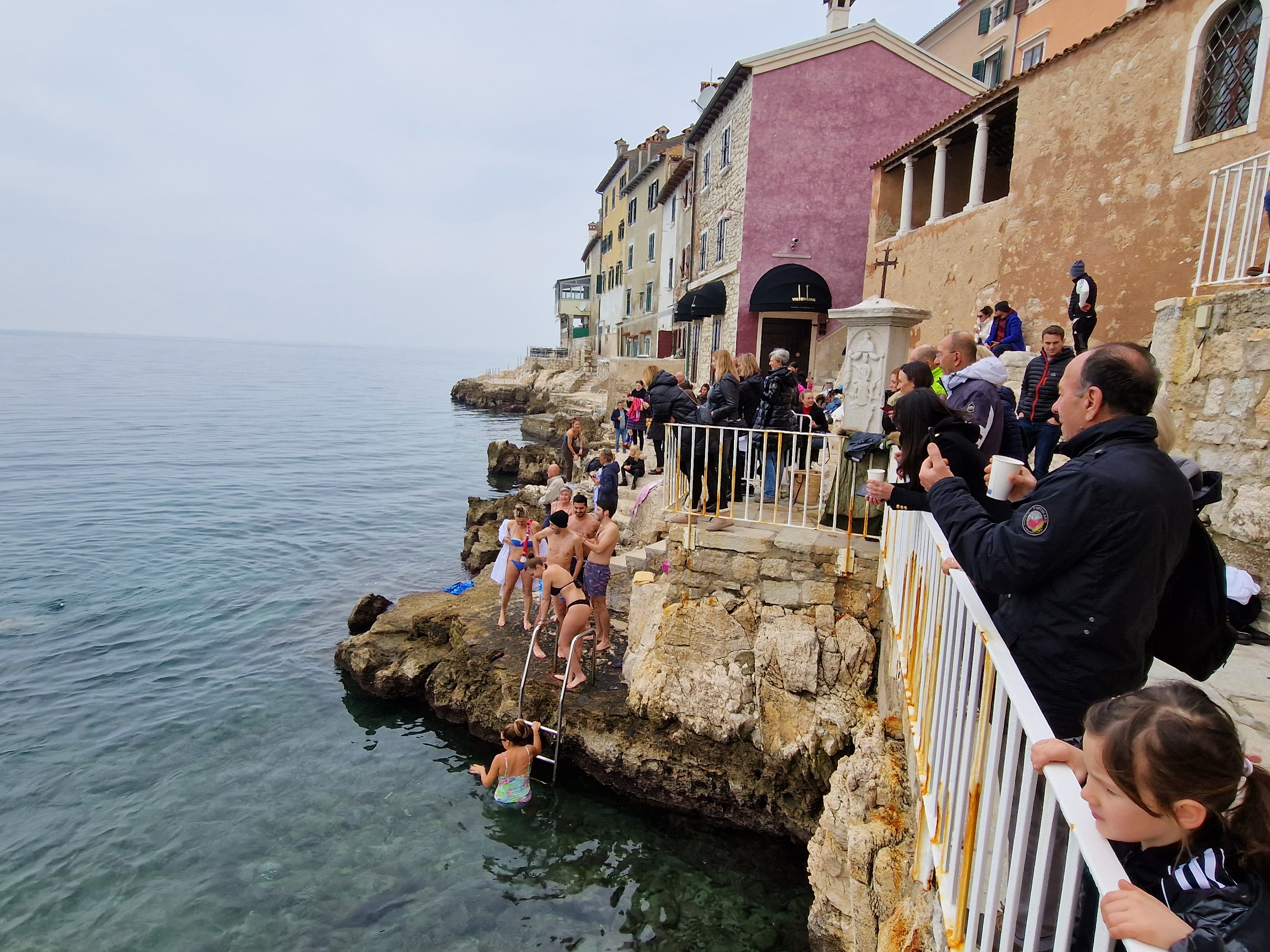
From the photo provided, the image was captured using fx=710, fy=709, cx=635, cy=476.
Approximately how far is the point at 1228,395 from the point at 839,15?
2007 cm

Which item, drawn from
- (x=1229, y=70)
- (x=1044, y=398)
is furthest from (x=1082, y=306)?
(x=1229, y=70)

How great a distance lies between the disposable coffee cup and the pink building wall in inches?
739

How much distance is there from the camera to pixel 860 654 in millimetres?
6422

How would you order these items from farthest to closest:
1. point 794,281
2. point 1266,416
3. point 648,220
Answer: point 648,220 < point 794,281 < point 1266,416

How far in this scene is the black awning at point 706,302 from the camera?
882 inches

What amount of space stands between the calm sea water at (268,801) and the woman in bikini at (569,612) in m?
1.14

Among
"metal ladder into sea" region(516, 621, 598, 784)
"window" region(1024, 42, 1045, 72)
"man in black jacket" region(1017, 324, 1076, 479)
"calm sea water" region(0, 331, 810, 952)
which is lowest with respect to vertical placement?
"calm sea water" region(0, 331, 810, 952)

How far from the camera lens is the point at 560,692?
7.67m

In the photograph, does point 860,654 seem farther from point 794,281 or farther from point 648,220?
point 648,220

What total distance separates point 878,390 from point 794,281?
14.2 metres

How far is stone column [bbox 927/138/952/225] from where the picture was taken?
48.8ft

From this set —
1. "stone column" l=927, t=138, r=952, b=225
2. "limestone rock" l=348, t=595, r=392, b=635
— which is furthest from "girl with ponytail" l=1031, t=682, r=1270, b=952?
"stone column" l=927, t=138, r=952, b=225

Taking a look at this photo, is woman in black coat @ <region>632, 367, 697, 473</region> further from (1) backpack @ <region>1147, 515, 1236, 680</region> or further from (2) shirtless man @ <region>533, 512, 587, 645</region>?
(1) backpack @ <region>1147, 515, 1236, 680</region>

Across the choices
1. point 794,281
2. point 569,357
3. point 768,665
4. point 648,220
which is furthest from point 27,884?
point 569,357
